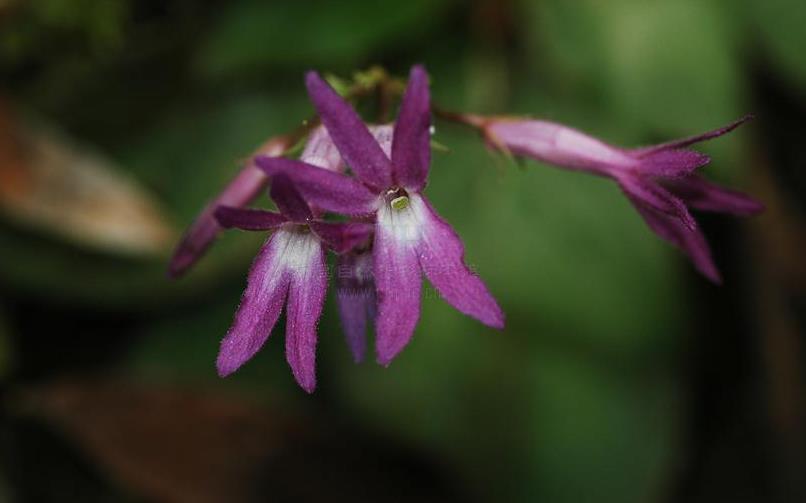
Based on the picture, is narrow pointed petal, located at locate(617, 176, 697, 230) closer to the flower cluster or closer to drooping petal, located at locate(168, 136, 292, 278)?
the flower cluster

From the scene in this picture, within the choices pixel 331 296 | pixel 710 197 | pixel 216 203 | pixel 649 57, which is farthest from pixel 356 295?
pixel 649 57

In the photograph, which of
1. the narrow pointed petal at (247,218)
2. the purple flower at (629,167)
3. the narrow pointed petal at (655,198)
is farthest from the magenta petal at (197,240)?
the narrow pointed petal at (655,198)

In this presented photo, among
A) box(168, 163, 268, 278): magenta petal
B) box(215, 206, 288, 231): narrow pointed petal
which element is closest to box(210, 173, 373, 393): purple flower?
box(215, 206, 288, 231): narrow pointed petal

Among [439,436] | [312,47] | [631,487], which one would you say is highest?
[312,47]

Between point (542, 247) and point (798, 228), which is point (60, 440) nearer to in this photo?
point (542, 247)

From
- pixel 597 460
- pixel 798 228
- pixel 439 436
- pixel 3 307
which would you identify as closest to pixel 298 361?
pixel 439 436

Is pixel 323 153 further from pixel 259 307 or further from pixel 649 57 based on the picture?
pixel 649 57
